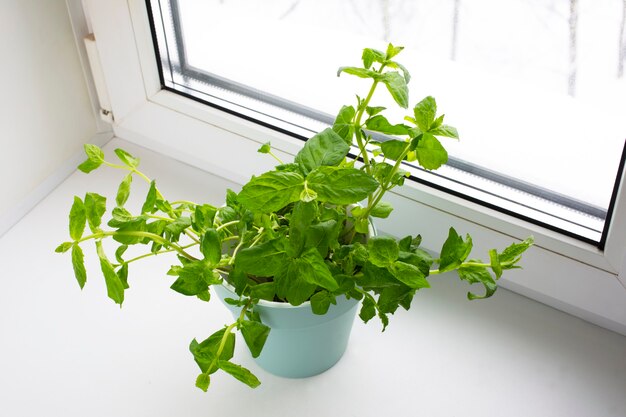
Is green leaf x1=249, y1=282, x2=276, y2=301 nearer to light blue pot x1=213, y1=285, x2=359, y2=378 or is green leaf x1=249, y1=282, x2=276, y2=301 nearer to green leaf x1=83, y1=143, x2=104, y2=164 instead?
light blue pot x1=213, y1=285, x2=359, y2=378

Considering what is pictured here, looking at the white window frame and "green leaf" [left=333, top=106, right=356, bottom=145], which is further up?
the white window frame

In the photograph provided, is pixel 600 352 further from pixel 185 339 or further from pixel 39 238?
pixel 39 238

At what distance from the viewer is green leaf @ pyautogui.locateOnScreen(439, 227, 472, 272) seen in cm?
69

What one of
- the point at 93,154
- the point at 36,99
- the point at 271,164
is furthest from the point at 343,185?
the point at 36,99

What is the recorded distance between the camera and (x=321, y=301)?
685 millimetres

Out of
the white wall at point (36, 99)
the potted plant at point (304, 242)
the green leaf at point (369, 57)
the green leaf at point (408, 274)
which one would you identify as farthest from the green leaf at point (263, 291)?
the white wall at point (36, 99)

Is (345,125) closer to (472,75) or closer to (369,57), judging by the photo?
(369,57)

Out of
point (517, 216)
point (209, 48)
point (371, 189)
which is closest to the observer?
point (371, 189)

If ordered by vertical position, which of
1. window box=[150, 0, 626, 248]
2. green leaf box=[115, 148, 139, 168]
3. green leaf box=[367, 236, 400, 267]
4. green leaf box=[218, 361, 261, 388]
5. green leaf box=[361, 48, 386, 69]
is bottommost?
green leaf box=[218, 361, 261, 388]

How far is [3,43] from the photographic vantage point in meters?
0.91

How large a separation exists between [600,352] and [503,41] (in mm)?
367

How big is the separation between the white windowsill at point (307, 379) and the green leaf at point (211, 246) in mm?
247

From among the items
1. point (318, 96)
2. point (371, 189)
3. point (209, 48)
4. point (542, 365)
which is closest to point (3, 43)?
point (209, 48)

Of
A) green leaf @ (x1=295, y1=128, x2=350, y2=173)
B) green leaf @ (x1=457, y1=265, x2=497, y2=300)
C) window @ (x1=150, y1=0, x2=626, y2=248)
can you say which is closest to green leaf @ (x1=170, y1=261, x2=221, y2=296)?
green leaf @ (x1=295, y1=128, x2=350, y2=173)
